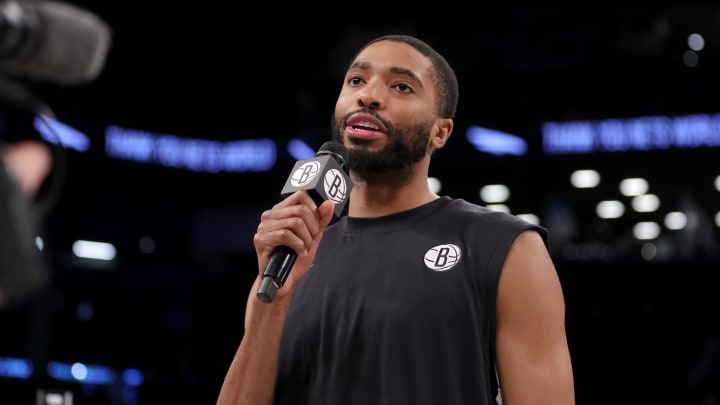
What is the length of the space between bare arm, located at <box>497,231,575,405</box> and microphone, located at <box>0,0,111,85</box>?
3.32 feet

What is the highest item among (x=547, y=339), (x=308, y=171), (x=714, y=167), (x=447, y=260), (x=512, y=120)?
(x=512, y=120)

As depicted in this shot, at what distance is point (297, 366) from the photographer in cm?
198

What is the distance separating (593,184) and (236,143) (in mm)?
5338

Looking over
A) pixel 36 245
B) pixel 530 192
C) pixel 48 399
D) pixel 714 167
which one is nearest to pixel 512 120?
pixel 530 192

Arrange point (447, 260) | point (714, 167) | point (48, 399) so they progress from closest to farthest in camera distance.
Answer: point (447, 260)
point (48, 399)
point (714, 167)

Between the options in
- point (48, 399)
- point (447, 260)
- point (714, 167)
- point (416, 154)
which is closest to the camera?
point (447, 260)

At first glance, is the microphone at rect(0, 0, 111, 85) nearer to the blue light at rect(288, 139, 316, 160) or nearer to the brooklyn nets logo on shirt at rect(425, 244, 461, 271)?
the brooklyn nets logo on shirt at rect(425, 244, 461, 271)

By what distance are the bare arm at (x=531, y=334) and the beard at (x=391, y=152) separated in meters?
0.34

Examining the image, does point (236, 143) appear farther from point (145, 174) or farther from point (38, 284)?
point (38, 284)

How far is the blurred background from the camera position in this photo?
993 cm

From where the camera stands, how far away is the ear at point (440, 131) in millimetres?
2168

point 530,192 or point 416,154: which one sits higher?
point 530,192

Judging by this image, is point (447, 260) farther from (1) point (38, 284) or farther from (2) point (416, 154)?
(1) point (38, 284)

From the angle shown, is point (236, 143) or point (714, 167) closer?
point (714, 167)
